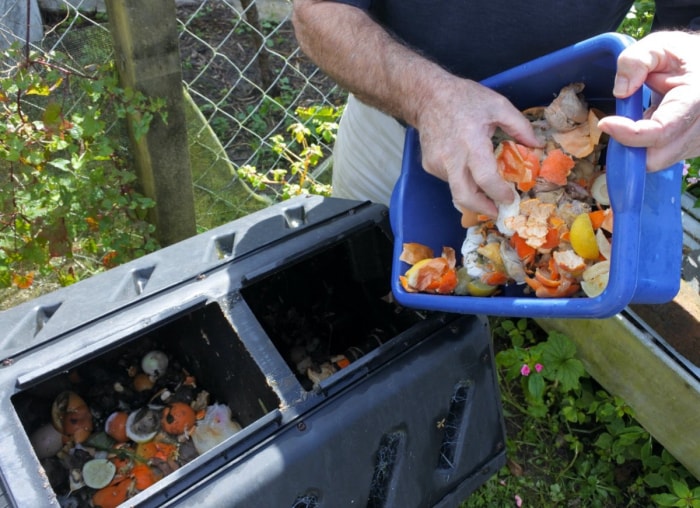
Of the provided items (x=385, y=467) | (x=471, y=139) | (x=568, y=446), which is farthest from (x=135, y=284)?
(x=568, y=446)

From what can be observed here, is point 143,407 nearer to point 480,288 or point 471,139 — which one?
point 480,288

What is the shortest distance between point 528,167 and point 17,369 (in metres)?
0.86

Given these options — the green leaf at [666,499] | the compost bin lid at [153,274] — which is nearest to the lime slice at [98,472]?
A: the compost bin lid at [153,274]

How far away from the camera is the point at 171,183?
1868 millimetres

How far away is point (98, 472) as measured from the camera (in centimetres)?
119

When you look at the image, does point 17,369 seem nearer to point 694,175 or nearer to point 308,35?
point 308,35

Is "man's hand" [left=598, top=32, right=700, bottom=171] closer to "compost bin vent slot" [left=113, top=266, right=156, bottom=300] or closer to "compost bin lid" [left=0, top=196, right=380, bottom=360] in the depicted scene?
"compost bin lid" [left=0, top=196, right=380, bottom=360]

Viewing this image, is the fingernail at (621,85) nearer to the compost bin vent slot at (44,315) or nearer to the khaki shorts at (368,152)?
the khaki shorts at (368,152)

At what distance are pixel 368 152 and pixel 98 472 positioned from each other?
38.8 inches

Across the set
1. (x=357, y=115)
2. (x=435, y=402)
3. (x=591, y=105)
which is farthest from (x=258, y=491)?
(x=357, y=115)

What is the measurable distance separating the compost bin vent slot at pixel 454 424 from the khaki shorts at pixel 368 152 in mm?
649

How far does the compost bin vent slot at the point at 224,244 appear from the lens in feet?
4.27

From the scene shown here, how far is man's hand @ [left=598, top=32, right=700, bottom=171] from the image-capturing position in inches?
33.6

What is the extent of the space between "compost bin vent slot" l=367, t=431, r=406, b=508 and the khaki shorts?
76 centimetres
